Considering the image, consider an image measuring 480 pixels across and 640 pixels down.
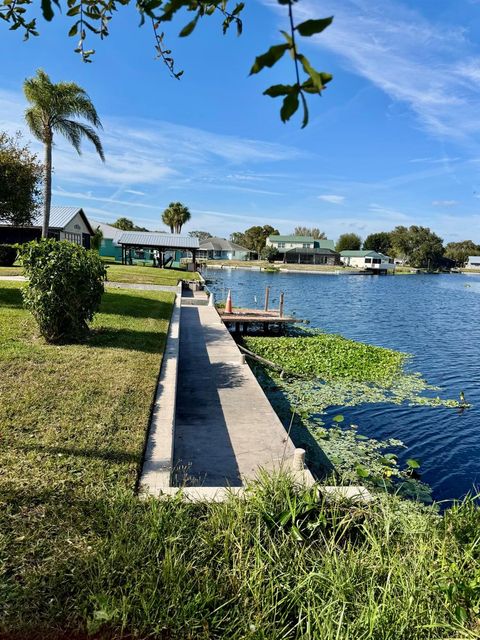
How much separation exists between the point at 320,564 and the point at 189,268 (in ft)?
152

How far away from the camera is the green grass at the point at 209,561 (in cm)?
271

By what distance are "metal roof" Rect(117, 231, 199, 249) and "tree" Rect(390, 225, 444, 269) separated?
10213cm

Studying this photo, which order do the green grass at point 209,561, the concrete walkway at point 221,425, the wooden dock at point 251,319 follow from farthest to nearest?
1. the wooden dock at point 251,319
2. the concrete walkway at point 221,425
3. the green grass at point 209,561

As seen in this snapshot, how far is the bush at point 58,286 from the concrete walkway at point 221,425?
2735 mm

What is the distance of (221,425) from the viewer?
294 inches

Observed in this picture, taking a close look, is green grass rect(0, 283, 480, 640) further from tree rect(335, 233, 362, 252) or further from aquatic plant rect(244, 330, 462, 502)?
tree rect(335, 233, 362, 252)

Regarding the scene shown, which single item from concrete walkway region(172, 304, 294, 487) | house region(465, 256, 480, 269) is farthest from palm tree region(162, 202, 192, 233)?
house region(465, 256, 480, 269)

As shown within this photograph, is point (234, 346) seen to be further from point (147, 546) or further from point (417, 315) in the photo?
point (417, 315)

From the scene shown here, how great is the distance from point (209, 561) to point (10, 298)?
1371 centimetres

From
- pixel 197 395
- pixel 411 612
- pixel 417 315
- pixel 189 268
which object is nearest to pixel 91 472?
pixel 411 612

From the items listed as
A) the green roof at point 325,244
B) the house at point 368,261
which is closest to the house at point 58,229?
the house at point 368,261

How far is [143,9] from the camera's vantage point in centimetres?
167

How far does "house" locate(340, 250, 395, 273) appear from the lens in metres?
107

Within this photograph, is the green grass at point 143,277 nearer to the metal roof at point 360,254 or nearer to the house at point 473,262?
the metal roof at point 360,254
